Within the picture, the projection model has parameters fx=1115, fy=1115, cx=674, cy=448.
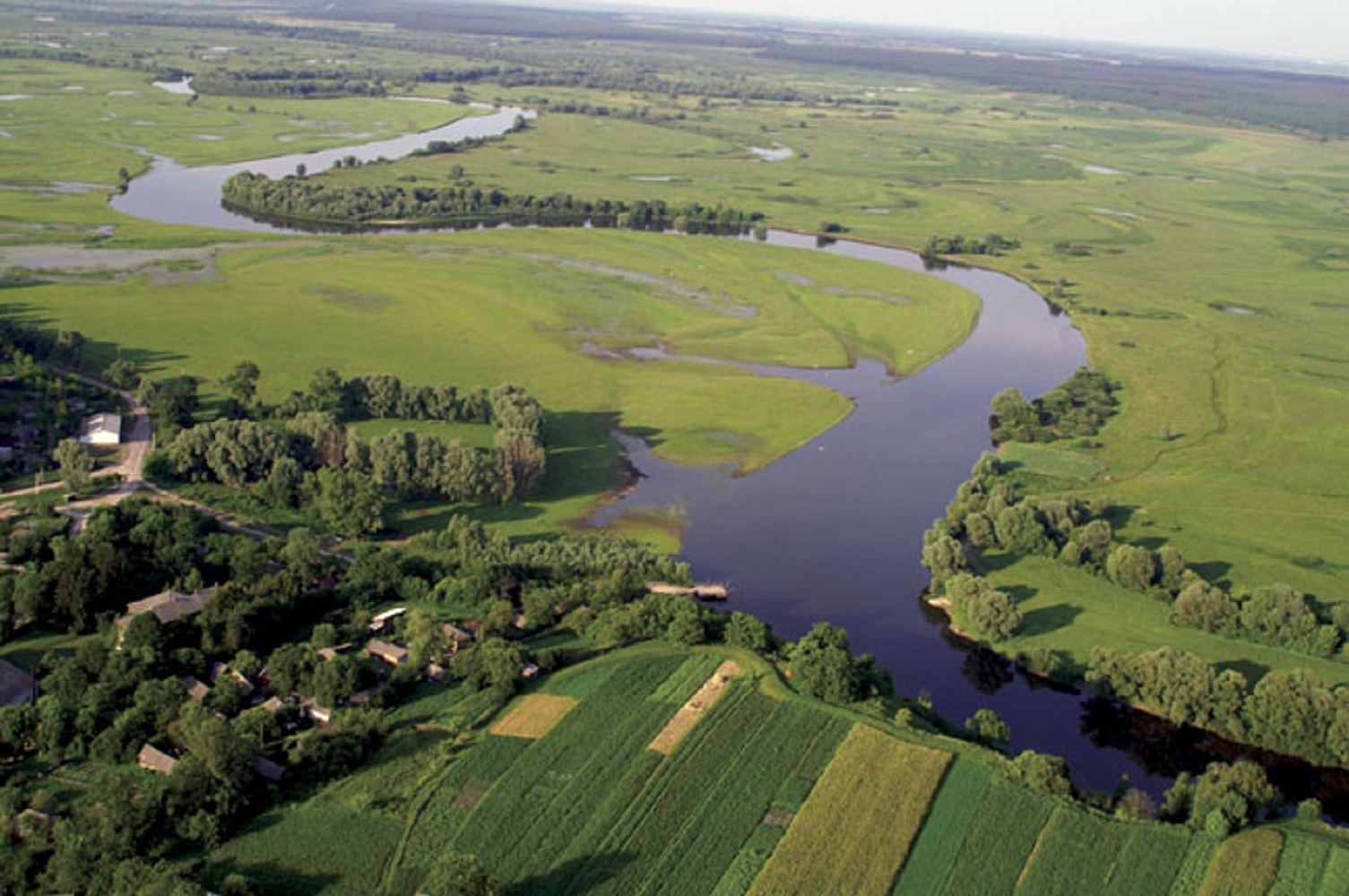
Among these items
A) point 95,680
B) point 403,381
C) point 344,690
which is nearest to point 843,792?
point 344,690

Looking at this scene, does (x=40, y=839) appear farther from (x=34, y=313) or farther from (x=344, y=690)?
(x=34, y=313)

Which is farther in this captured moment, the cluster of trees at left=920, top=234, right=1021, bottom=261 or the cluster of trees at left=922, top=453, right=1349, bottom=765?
the cluster of trees at left=920, top=234, right=1021, bottom=261

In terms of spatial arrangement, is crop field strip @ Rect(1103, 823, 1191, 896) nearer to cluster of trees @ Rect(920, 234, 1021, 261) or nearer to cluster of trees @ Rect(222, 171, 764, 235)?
cluster of trees @ Rect(920, 234, 1021, 261)

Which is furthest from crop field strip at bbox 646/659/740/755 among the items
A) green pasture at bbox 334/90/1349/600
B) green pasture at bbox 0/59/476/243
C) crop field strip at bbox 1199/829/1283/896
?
green pasture at bbox 0/59/476/243

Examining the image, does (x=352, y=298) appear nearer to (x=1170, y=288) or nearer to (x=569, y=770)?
(x=569, y=770)

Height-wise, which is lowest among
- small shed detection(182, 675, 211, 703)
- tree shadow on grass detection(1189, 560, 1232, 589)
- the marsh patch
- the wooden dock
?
small shed detection(182, 675, 211, 703)

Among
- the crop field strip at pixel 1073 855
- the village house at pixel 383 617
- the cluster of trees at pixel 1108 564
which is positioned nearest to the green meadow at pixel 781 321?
the cluster of trees at pixel 1108 564
